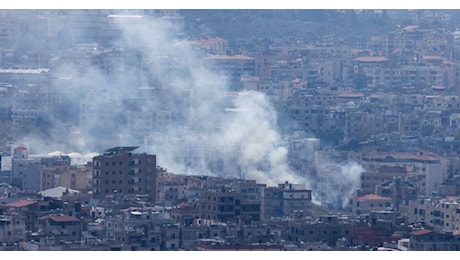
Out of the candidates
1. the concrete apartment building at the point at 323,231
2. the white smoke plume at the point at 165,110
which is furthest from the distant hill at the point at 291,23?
the concrete apartment building at the point at 323,231

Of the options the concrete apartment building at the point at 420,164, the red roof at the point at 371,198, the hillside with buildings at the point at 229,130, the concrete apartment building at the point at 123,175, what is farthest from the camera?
the concrete apartment building at the point at 420,164

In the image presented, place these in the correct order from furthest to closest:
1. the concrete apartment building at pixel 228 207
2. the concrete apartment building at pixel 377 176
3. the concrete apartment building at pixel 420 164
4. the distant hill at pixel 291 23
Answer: the distant hill at pixel 291 23 → the concrete apartment building at pixel 420 164 → the concrete apartment building at pixel 377 176 → the concrete apartment building at pixel 228 207

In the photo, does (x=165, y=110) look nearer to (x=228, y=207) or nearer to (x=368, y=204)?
(x=368, y=204)

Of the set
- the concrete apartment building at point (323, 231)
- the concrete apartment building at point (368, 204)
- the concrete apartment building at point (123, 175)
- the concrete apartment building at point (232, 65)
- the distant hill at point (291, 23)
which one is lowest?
the concrete apartment building at point (368, 204)

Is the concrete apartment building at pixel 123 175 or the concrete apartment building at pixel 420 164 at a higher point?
the concrete apartment building at pixel 123 175

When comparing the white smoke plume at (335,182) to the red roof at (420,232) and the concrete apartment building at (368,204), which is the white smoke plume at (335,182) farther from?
the red roof at (420,232)

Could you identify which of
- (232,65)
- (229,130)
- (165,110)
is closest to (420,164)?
(229,130)

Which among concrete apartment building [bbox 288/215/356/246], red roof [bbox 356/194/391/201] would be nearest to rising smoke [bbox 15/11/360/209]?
red roof [bbox 356/194/391/201]
